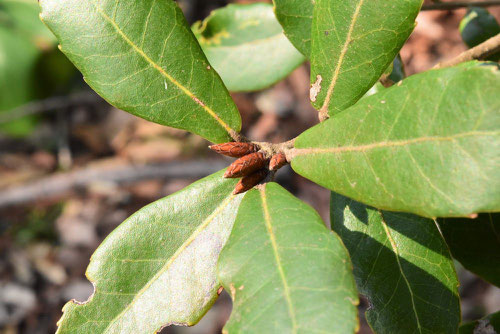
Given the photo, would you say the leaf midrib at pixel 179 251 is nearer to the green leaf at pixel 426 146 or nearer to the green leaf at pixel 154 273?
the green leaf at pixel 154 273

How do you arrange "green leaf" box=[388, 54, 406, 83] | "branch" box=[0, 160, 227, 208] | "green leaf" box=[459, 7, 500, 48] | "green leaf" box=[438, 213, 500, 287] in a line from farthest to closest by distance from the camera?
"branch" box=[0, 160, 227, 208] < "green leaf" box=[459, 7, 500, 48] < "green leaf" box=[388, 54, 406, 83] < "green leaf" box=[438, 213, 500, 287]

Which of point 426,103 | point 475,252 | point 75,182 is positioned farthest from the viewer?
point 75,182

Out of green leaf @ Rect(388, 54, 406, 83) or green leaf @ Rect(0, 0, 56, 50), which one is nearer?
green leaf @ Rect(388, 54, 406, 83)

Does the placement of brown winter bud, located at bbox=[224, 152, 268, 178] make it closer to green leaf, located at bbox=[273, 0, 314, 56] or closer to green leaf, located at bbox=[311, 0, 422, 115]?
green leaf, located at bbox=[311, 0, 422, 115]

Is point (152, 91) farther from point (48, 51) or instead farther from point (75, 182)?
point (48, 51)

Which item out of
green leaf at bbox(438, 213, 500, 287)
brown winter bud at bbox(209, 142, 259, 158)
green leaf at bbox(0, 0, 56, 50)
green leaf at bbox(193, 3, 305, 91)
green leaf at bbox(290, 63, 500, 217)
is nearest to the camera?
green leaf at bbox(290, 63, 500, 217)

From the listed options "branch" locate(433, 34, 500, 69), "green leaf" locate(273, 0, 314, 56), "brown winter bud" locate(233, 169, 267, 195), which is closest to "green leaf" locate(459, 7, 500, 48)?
"branch" locate(433, 34, 500, 69)

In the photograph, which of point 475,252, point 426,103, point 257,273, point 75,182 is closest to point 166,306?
point 257,273

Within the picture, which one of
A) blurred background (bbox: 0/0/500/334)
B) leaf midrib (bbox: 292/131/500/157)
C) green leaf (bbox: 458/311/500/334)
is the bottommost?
blurred background (bbox: 0/0/500/334)
